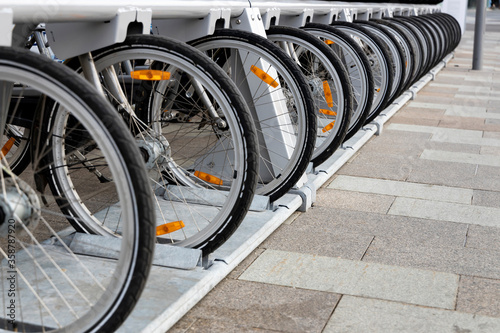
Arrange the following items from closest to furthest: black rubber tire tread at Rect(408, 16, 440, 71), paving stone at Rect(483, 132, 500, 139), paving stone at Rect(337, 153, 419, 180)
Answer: paving stone at Rect(337, 153, 419, 180) < paving stone at Rect(483, 132, 500, 139) < black rubber tire tread at Rect(408, 16, 440, 71)

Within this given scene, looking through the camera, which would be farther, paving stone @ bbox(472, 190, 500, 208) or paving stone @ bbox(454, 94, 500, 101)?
paving stone @ bbox(454, 94, 500, 101)

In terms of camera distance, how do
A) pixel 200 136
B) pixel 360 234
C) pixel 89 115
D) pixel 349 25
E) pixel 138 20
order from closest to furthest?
1. pixel 89 115
2. pixel 138 20
3. pixel 360 234
4. pixel 200 136
5. pixel 349 25

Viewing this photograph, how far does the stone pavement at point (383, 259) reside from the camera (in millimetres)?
2514

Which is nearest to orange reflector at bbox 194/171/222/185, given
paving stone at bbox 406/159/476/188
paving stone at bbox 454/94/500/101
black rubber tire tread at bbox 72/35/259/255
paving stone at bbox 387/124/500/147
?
black rubber tire tread at bbox 72/35/259/255

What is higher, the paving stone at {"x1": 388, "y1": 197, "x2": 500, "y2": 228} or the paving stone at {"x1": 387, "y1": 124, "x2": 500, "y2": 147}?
the paving stone at {"x1": 388, "y1": 197, "x2": 500, "y2": 228}

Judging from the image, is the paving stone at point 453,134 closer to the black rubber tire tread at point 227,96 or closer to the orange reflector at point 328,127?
the orange reflector at point 328,127

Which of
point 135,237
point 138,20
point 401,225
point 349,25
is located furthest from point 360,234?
point 349,25

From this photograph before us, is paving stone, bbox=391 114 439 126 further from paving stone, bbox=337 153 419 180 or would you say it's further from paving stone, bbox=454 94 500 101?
paving stone, bbox=454 94 500 101

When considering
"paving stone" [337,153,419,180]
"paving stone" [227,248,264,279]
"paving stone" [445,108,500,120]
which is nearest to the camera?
"paving stone" [227,248,264,279]

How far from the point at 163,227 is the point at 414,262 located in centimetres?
106

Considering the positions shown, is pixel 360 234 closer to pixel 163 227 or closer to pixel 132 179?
pixel 163 227

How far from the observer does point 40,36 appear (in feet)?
12.6

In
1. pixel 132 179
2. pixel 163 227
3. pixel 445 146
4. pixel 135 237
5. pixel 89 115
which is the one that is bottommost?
pixel 445 146

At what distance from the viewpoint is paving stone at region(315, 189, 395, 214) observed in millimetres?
3996
